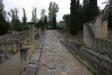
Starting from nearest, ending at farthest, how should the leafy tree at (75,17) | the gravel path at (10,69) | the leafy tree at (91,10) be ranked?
the gravel path at (10,69) < the leafy tree at (91,10) < the leafy tree at (75,17)

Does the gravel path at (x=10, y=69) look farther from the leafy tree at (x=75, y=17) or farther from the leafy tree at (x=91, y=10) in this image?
the leafy tree at (x=91, y=10)

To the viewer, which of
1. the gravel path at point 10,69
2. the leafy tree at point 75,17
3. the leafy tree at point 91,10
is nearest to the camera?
the gravel path at point 10,69

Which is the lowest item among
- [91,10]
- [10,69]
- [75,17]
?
[10,69]

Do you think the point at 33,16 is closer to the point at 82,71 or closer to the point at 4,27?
the point at 4,27

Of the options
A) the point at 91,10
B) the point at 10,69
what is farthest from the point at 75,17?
the point at 10,69

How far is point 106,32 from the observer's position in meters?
8.38

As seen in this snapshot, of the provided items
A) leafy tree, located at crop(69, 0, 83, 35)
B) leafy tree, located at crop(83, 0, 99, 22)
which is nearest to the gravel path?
leafy tree, located at crop(69, 0, 83, 35)

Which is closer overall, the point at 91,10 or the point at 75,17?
the point at 91,10

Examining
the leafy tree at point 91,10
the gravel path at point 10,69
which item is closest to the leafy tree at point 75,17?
the leafy tree at point 91,10

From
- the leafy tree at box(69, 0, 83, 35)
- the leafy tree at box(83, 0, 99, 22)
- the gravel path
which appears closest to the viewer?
the gravel path

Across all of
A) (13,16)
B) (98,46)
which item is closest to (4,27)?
(13,16)

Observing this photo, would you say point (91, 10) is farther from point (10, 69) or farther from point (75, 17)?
point (10, 69)

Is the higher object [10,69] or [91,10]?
[91,10]

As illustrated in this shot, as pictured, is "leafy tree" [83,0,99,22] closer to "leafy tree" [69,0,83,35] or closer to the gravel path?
"leafy tree" [69,0,83,35]
